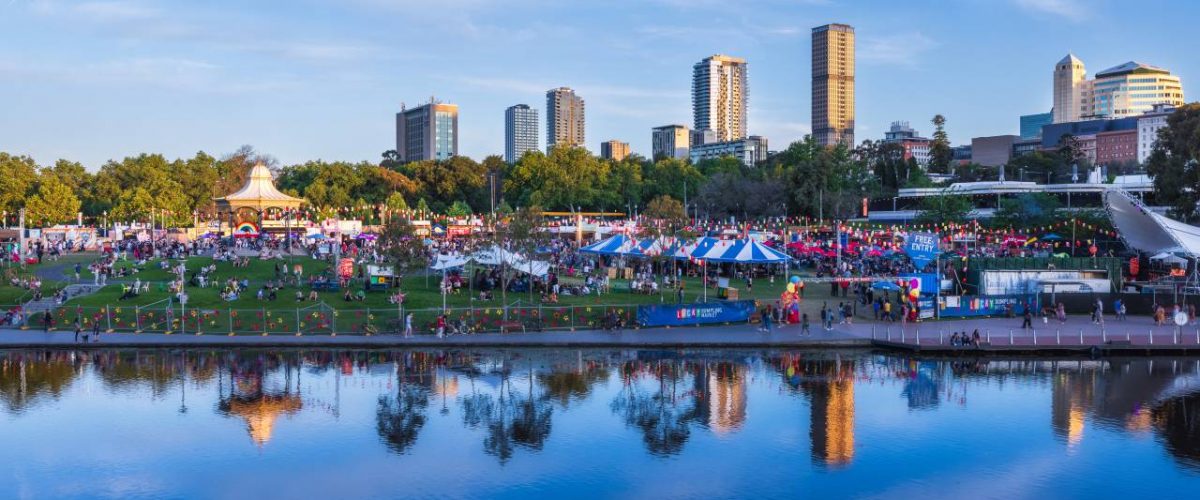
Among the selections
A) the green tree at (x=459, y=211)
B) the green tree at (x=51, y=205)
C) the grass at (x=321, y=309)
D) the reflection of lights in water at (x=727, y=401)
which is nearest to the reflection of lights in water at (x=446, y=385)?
the grass at (x=321, y=309)

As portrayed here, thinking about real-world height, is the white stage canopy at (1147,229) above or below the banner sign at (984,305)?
above

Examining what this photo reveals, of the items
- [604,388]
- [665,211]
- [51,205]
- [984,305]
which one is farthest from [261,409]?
[51,205]

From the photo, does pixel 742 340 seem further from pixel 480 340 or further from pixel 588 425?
pixel 588 425

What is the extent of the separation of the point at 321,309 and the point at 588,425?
17.6 m

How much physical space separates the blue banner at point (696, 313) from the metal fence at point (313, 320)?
681 millimetres

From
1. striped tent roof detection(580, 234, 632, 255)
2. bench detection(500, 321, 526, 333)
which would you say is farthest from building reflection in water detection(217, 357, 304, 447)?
striped tent roof detection(580, 234, 632, 255)

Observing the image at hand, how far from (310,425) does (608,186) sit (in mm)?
97214

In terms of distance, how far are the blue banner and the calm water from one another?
4.27 m

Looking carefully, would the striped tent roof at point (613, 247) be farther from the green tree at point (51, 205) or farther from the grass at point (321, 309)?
the green tree at point (51, 205)

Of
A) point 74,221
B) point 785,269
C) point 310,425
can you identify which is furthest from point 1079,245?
point 74,221

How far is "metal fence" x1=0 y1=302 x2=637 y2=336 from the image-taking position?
36969 millimetres

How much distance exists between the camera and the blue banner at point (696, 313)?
38.7 m

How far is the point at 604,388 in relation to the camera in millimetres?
Result: 28797

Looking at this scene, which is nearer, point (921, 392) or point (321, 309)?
point (921, 392)
